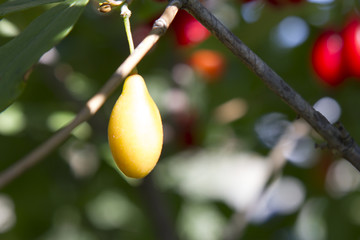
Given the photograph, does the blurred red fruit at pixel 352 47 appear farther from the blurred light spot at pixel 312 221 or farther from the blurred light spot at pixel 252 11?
the blurred light spot at pixel 312 221

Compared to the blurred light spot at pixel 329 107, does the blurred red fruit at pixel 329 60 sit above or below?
above

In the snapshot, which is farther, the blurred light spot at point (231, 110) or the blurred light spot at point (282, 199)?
the blurred light spot at point (282, 199)

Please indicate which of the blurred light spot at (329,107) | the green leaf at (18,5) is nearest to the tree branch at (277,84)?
the green leaf at (18,5)

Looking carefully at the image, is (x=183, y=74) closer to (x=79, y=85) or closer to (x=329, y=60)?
(x=79, y=85)

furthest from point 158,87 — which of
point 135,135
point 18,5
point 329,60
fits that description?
point 135,135

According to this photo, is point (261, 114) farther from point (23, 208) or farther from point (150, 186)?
point (23, 208)

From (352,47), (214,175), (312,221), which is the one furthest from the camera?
(214,175)
